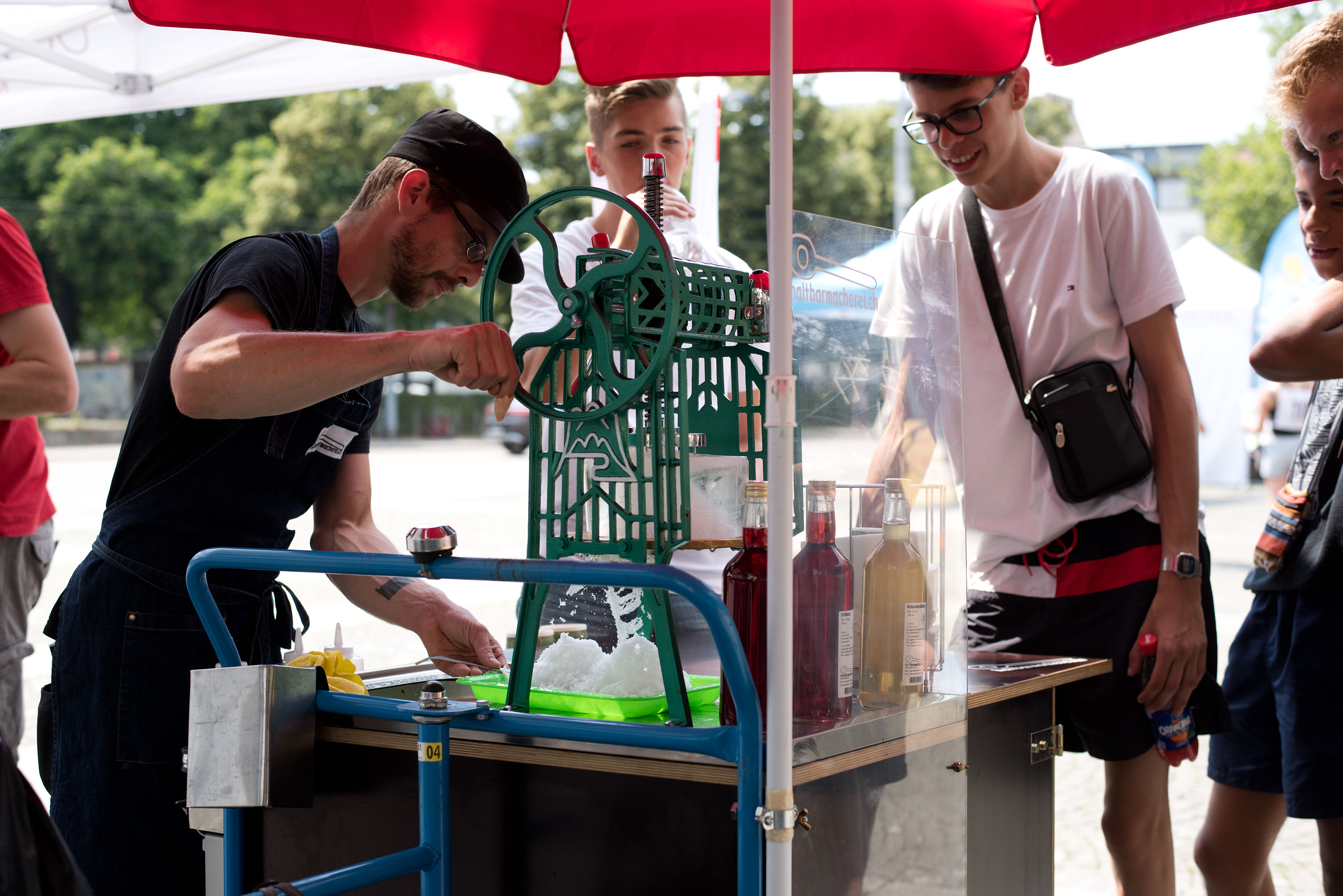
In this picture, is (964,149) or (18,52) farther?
(18,52)

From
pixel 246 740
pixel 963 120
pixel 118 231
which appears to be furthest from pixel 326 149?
pixel 246 740

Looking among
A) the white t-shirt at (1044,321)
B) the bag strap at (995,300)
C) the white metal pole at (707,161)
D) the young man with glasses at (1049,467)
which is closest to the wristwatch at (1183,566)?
the young man with glasses at (1049,467)

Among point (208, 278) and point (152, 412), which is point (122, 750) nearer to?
point (152, 412)

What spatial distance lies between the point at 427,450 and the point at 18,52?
21.6m

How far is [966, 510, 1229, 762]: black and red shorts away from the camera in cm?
222

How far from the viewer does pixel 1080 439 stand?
2.24 meters

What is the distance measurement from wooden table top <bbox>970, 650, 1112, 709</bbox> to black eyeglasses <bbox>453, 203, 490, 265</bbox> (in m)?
1.03

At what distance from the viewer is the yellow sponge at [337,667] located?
167 centimetres

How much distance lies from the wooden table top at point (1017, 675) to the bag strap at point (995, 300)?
0.53 meters

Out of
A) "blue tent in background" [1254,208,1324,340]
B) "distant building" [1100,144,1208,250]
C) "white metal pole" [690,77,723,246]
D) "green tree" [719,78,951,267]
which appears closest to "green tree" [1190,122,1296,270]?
"green tree" [719,78,951,267]

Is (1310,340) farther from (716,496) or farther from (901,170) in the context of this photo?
(901,170)

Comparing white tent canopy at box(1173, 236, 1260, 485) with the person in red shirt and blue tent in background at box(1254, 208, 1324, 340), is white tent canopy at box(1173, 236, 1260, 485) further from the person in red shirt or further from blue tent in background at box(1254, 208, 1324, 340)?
the person in red shirt

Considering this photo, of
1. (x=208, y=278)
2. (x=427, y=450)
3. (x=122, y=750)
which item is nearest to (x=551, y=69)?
(x=208, y=278)

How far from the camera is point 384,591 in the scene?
6.51 ft
